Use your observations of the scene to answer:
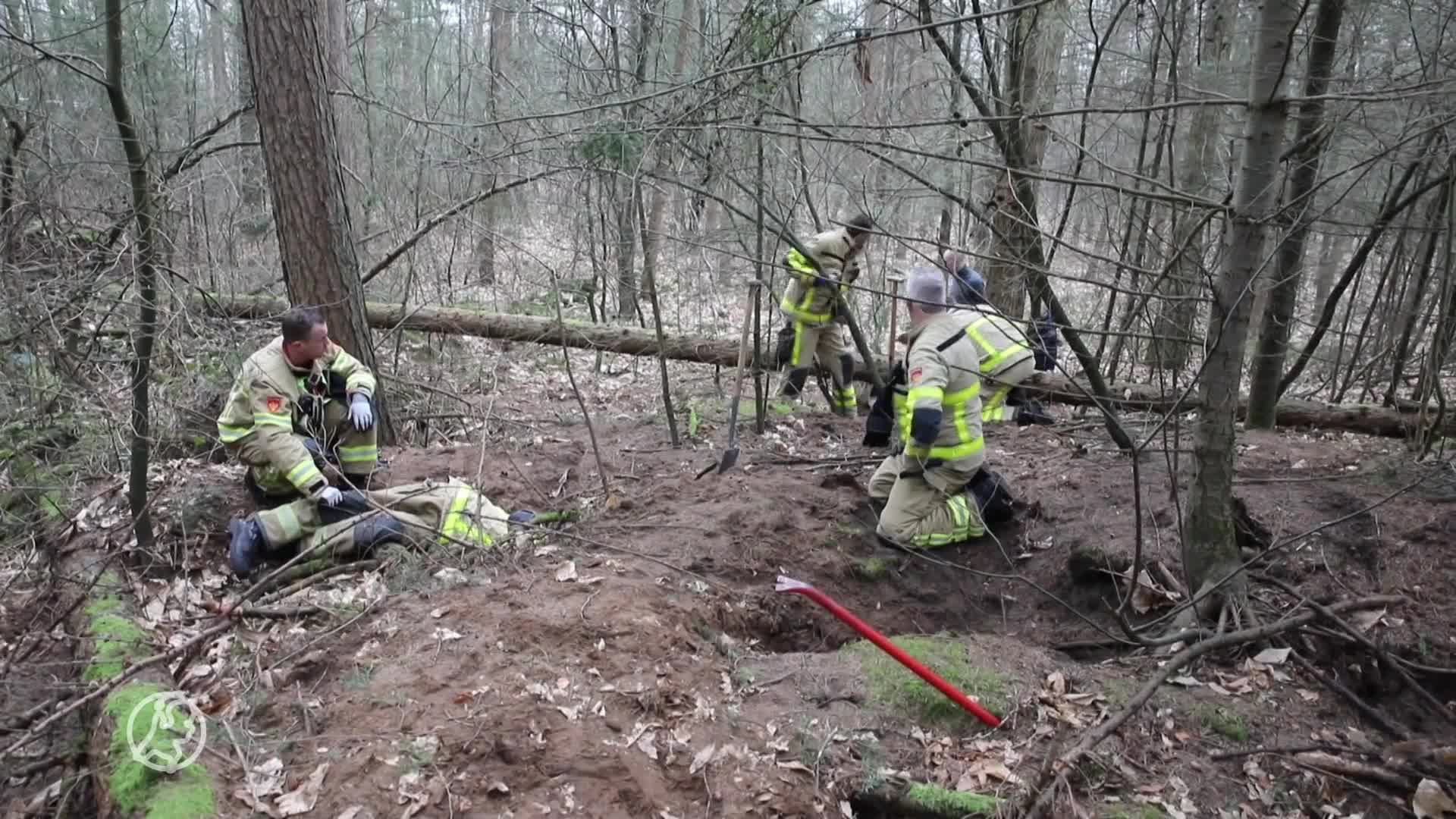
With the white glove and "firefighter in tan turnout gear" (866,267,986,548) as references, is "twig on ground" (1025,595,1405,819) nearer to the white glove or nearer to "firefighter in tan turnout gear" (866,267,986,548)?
"firefighter in tan turnout gear" (866,267,986,548)

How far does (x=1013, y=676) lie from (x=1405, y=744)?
141cm

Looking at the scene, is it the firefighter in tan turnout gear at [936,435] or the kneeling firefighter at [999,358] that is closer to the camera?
the firefighter in tan turnout gear at [936,435]

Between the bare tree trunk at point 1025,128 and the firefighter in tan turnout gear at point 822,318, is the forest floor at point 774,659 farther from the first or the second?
the firefighter in tan turnout gear at point 822,318

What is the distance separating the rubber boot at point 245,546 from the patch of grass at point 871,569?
11.6 ft

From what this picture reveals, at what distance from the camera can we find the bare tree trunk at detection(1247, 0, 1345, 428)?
5469mm

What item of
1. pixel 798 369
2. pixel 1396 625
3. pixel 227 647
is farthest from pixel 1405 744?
pixel 798 369

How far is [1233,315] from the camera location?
380 cm

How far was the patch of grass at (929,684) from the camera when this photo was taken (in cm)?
381

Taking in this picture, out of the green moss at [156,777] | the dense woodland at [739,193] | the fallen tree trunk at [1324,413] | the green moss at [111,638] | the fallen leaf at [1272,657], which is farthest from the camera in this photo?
the fallen tree trunk at [1324,413]

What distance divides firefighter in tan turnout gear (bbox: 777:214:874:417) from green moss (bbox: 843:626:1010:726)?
13.1 feet

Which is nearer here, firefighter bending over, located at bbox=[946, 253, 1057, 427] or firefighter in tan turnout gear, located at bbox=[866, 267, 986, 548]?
firefighter in tan turnout gear, located at bbox=[866, 267, 986, 548]

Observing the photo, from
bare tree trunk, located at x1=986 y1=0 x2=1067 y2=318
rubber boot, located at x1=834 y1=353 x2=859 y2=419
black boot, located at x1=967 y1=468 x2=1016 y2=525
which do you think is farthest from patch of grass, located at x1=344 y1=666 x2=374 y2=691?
rubber boot, located at x1=834 y1=353 x2=859 y2=419

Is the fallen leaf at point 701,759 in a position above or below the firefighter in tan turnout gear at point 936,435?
below

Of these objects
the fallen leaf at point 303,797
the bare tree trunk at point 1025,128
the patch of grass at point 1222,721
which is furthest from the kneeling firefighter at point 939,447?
the fallen leaf at point 303,797
